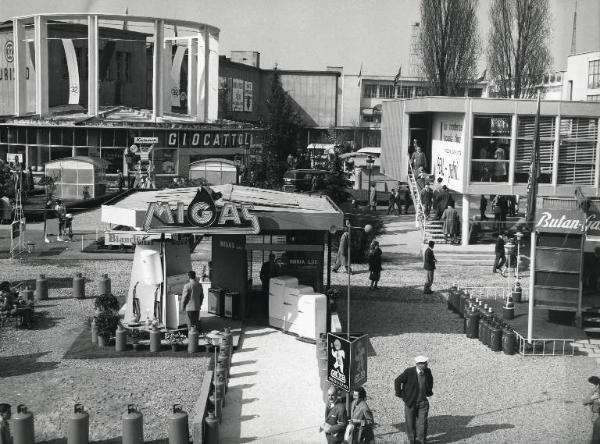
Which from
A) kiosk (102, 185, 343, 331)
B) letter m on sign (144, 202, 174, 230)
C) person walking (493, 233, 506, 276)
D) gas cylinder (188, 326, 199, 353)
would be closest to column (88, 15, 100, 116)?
person walking (493, 233, 506, 276)

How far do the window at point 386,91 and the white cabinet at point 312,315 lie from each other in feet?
305

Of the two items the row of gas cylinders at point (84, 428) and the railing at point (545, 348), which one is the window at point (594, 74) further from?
the row of gas cylinders at point (84, 428)

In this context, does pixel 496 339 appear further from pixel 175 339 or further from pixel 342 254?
pixel 342 254

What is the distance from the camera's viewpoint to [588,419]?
54.9 ft

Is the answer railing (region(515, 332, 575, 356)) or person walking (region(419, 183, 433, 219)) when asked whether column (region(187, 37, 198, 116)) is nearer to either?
person walking (region(419, 183, 433, 219))

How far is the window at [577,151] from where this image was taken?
38500 mm

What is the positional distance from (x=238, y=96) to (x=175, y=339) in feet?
252

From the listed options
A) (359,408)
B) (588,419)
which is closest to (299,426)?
(359,408)

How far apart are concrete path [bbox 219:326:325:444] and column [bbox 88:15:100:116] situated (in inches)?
1606

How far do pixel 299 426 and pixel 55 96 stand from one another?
2351 inches

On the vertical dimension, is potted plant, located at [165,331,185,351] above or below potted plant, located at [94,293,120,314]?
below

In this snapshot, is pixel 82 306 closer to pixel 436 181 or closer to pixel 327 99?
pixel 436 181

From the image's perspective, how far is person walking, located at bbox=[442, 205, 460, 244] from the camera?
37.6m

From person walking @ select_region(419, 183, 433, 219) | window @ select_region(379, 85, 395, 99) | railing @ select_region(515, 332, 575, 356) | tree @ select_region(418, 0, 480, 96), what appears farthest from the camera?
window @ select_region(379, 85, 395, 99)
